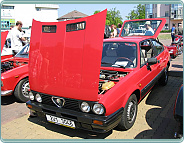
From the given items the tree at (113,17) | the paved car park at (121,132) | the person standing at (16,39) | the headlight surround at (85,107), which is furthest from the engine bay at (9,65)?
the tree at (113,17)

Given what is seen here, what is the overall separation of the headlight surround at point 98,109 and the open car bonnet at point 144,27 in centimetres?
370

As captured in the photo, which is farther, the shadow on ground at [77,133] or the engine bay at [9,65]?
the engine bay at [9,65]

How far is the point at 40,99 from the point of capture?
3.49 meters

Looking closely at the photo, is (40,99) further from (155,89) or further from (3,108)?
(155,89)

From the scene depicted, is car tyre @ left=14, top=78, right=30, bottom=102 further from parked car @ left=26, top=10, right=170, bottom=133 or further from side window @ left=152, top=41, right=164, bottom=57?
side window @ left=152, top=41, right=164, bottom=57

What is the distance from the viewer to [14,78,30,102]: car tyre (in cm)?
487

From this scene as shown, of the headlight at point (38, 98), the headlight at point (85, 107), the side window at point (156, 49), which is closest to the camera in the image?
the headlight at point (85, 107)

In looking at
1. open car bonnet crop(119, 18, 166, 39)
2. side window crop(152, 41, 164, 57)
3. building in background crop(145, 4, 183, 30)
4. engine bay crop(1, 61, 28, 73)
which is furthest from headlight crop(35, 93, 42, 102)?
building in background crop(145, 4, 183, 30)

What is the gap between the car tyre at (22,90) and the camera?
192 inches

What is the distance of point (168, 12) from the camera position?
2457 inches

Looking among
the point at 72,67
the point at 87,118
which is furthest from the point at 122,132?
the point at 72,67

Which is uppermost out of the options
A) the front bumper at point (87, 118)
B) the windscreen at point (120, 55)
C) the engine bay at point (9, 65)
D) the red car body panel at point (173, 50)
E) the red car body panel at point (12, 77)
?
the red car body panel at point (173, 50)

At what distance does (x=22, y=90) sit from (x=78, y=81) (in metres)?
2.64

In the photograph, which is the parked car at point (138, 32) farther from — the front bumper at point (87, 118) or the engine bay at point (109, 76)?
the front bumper at point (87, 118)
